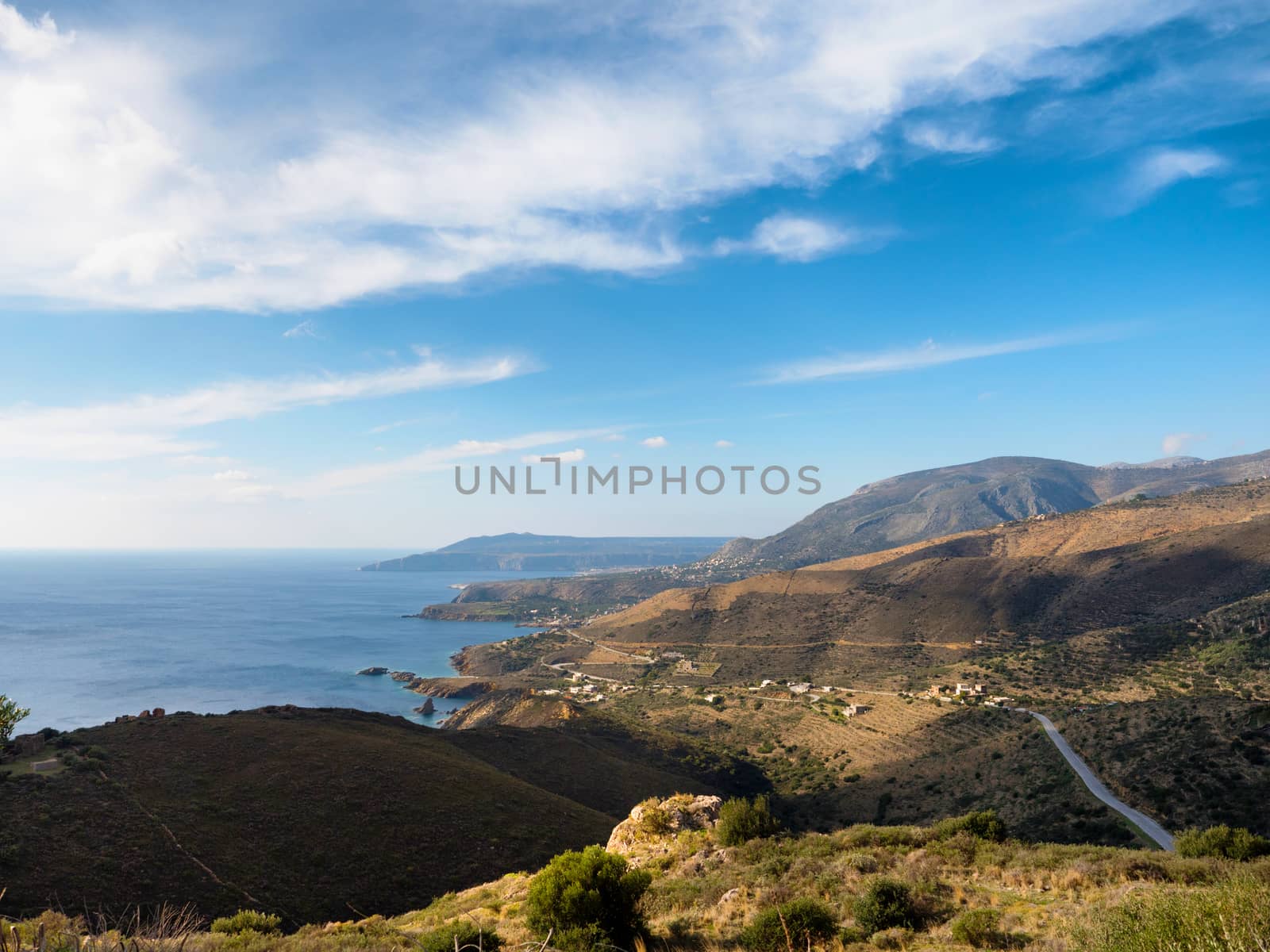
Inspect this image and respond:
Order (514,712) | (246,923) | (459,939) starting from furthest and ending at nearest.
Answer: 1. (514,712)
2. (246,923)
3. (459,939)

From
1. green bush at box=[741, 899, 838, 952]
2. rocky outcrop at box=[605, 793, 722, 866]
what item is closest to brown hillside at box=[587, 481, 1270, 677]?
rocky outcrop at box=[605, 793, 722, 866]

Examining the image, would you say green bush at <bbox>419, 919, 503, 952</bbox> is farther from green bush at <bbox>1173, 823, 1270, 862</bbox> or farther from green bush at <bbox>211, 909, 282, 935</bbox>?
green bush at <bbox>1173, 823, 1270, 862</bbox>

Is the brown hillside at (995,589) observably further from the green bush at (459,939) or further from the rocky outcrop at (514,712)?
the green bush at (459,939)

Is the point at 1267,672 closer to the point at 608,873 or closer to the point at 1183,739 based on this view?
the point at 1183,739

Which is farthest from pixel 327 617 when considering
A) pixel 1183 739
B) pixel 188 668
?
pixel 1183 739

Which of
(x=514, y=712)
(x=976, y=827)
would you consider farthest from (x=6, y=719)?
(x=514, y=712)

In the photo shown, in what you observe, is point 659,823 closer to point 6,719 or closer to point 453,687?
point 6,719
